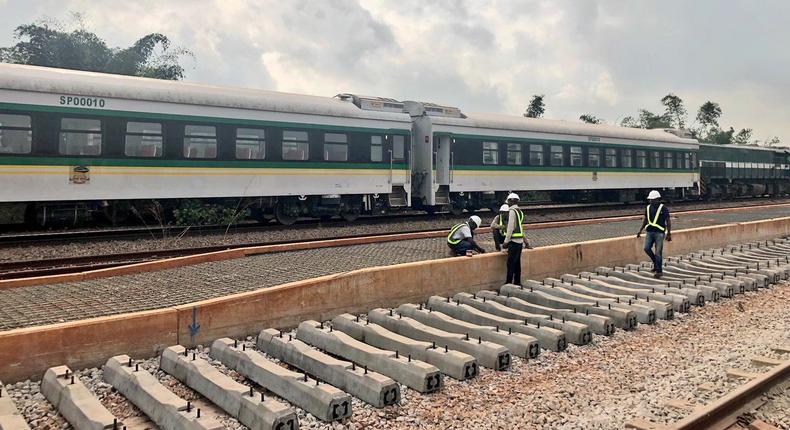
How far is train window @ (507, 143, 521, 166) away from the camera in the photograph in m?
20.4

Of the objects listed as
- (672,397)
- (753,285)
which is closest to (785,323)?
(753,285)

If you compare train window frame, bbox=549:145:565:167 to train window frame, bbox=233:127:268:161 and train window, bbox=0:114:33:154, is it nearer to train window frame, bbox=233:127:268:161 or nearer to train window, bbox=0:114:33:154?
train window frame, bbox=233:127:268:161

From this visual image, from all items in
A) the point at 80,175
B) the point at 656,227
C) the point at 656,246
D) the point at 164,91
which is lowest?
the point at 656,246

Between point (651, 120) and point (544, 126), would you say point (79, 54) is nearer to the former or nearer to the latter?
point (544, 126)

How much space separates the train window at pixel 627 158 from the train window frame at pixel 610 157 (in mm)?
509

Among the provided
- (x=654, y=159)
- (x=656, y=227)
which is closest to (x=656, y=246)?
(x=656, y=227)

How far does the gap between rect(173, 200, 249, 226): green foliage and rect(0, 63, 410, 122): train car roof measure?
250cm

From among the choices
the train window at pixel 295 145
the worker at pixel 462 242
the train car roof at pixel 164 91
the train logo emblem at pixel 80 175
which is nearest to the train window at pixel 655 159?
the train car roof at pixel 164 91

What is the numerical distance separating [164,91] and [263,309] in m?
9.17

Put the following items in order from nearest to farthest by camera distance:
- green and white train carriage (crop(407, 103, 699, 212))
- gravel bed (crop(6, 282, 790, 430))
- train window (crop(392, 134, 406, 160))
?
1. gravel bed (crop(6, 282, 790, 430))
2. train window (crop(392, 134, 406, 160))
3. green and white train carriage (crop(407, 103, 699, 212))

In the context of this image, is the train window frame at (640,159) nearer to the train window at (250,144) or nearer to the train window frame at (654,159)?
the train window frame at (654,159)

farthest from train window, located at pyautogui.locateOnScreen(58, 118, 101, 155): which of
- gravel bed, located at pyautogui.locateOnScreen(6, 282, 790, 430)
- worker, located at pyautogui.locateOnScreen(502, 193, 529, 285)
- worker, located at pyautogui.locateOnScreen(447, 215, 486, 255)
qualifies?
worker, located at pyautogui.locateOnScreen(502, 193, 529, 285)

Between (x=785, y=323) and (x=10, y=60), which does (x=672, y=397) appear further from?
(x=10, y=60)

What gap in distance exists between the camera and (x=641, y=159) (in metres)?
25.9
